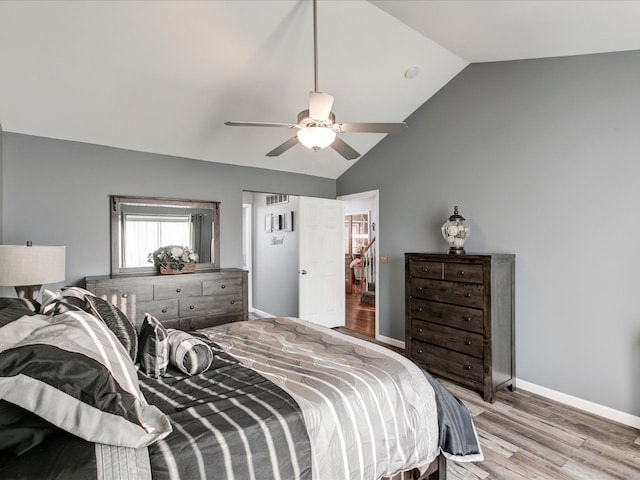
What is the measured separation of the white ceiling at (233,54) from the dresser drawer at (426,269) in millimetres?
1851

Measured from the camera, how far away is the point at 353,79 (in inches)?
129

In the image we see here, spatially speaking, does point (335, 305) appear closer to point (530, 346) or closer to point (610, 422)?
point (530, 346)

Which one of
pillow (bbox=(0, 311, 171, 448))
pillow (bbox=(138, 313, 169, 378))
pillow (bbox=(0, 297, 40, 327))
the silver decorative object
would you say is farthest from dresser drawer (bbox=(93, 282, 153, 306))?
the silver decorative object

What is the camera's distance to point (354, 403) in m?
1.39

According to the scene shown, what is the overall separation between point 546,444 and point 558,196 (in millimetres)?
1966

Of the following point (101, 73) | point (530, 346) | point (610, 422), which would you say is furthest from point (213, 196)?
point (610, 422)

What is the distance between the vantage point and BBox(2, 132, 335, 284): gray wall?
3.08 metres

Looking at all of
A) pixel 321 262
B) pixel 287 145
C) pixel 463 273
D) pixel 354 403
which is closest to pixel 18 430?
pixel 354 403

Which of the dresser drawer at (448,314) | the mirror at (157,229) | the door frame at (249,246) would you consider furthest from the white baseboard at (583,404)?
the door frame at (249,246)

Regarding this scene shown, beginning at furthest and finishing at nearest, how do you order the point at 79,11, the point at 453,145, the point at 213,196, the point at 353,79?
the point at 213,196, the point at 453,145, the point at 353,79, the point at 79,11

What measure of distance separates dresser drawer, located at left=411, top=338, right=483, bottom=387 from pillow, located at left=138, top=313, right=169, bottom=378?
254 centimetres

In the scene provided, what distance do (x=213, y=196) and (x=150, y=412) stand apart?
3.45 meters

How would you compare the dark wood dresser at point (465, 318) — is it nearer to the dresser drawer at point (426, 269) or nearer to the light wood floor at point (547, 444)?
the dresser drawer at point (426, 269)

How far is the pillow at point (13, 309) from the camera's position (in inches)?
45.1
